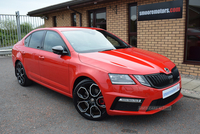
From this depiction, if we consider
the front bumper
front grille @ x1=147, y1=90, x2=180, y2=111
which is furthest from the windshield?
front grille @ x1=147, y1=90, x2=180, y2=111

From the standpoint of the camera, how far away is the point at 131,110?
9.20 ft

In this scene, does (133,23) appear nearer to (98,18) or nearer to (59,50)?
(98,18)

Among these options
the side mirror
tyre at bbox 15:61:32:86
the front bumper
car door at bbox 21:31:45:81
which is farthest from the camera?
tyre at bbox 15:61:32:86

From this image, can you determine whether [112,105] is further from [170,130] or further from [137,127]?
[170,130]

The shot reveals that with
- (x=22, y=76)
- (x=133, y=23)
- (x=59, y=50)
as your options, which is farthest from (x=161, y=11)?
(x=22, y=76)

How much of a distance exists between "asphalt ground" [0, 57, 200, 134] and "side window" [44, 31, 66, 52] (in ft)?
4.02

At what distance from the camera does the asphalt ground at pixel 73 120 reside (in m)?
2.91

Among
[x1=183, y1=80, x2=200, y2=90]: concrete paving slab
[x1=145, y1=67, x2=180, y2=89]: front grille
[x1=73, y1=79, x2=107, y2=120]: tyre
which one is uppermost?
[x1=145, y1=67, x2=180, y2=89]: front grille

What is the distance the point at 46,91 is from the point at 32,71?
645 millimetres

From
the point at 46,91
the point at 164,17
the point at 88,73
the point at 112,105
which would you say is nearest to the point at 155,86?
the point at 112,105

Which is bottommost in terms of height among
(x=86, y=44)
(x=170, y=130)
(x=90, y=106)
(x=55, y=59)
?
(x=170, y=130)

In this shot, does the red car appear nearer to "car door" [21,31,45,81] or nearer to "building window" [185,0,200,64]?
"car door" [21,31,45,81]

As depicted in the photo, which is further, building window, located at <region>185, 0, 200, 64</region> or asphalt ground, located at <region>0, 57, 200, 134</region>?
building window, located at <region>185, 0, 200, 64</region>

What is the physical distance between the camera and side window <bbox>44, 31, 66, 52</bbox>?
3.86 meters
